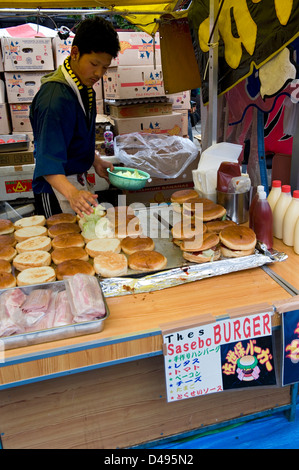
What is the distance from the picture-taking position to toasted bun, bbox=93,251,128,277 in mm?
1745

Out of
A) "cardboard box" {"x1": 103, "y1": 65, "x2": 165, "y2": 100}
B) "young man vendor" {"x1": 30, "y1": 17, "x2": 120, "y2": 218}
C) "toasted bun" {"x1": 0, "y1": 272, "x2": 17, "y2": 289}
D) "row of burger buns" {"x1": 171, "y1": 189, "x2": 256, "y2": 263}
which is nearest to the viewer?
"toasted bun" {"x1": 0, "y1": 272, "x2": 17, "y2": 289}

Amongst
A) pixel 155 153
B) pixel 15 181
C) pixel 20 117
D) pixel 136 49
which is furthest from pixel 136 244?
pixel 20 117

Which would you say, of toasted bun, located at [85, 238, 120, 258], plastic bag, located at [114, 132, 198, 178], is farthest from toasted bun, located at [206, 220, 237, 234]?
plastic bag, located at [114, 132, 198, 178]

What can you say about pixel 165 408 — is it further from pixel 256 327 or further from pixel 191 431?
pixel 256 327

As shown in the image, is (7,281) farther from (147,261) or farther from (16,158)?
(16,158)

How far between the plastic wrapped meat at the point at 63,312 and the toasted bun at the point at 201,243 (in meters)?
0.69

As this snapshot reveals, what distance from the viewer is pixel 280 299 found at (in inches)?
62.9

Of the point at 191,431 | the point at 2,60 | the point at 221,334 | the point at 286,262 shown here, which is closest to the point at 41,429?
the point at 191,431

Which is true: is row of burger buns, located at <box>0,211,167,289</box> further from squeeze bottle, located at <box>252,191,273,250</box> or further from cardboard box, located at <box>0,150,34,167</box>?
cardboard box, located at <box>0,150,34,167</box>

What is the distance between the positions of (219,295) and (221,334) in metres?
0.19

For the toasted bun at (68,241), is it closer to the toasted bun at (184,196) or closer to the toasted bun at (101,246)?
the toasted bun at (101,246)

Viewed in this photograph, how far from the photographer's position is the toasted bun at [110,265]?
1745 millimetres

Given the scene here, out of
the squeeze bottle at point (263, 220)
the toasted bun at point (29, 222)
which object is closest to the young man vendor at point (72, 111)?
the toasted bun at point (29, 222)

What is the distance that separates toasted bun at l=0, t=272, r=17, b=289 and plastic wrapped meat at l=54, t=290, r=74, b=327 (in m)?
0.27
